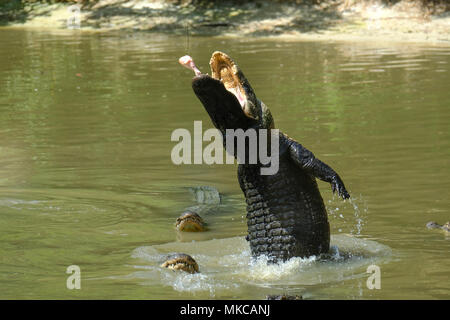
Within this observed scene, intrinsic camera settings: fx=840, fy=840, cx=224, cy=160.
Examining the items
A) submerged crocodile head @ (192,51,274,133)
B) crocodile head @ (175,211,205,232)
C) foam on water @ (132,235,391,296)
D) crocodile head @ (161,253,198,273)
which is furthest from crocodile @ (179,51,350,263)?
crocodile head @ (175,211,205,232)

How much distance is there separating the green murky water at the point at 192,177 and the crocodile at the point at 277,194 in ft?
0.58

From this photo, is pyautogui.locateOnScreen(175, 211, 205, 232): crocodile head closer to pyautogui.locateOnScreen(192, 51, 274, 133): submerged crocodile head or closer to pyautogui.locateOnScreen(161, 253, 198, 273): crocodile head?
pyautogui.locateOnScreen(161, 253, 198, 273): crocodile head

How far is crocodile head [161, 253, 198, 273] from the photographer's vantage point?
20.9 ft

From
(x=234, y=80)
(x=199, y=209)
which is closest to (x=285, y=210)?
(x=234, y=80)

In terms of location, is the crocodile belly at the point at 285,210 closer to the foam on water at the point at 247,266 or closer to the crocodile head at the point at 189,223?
the foam on water at the point at 247,266

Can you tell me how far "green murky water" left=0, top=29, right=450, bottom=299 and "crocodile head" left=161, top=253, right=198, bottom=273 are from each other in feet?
0.27

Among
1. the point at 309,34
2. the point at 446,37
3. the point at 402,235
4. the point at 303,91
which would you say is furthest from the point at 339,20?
the point at 402,235

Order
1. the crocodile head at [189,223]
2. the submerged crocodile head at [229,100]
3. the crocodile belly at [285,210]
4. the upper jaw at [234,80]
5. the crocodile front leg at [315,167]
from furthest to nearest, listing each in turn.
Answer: the crocodile head at [189,223] → the crocodile belly at [285,210] → the upper jaw at [234,80] → the crocodile front leg at [315,167] → the submerged crocodile head at [229,100]

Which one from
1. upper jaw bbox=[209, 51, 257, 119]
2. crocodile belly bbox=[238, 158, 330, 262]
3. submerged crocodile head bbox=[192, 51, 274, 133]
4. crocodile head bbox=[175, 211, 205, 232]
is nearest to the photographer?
submerged crocodile head bbox=[192, 51, 274, 133]

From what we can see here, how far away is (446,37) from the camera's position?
2081cm

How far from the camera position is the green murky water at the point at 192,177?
6316mm

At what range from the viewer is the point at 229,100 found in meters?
6.27

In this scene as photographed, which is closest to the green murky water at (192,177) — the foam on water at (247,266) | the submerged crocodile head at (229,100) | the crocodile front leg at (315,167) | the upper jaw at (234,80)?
the foam on water at (247,266)

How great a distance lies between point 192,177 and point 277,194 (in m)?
3.32
